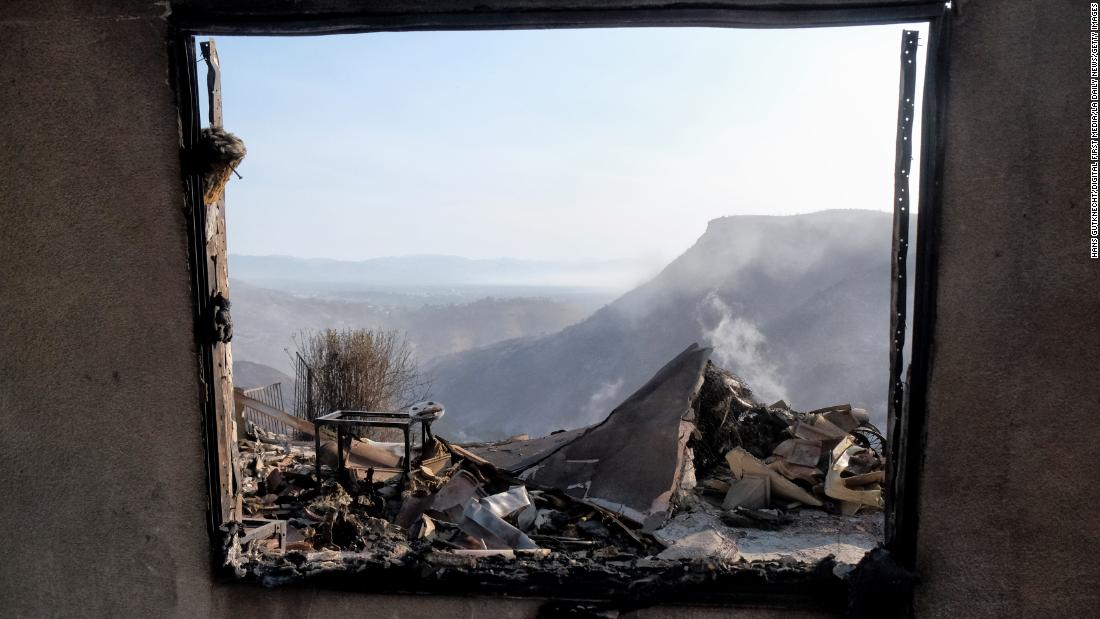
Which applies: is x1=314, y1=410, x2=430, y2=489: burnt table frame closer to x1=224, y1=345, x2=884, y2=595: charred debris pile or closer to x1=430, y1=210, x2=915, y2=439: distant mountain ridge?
x1=224, y1=345, x2=884, y2=595: charred debris pile

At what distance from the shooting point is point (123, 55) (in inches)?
82.0

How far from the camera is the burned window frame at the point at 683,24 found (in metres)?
1.94

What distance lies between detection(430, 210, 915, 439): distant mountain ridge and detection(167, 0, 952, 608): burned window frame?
30943 millimetres

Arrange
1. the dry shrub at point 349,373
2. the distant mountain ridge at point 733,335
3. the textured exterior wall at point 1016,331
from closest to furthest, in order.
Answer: the textured exterior wall at point 1016,331 → the dry shrub at point 349,373 → the distant mountain ridge at point 733,335

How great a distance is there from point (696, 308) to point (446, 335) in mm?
31593

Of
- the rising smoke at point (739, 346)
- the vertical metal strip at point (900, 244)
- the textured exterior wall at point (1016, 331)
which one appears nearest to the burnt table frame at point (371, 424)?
the vertical metal strip at point (900, 244)

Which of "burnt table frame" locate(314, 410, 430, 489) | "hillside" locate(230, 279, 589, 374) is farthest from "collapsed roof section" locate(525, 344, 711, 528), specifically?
"hillside" locate(230, 279, 589, 374)

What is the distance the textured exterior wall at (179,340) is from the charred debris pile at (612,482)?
160 centimetres

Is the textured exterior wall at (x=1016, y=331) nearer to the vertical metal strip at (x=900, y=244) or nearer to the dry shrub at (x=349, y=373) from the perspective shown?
the vertical metal strip at (x=900, y=244)

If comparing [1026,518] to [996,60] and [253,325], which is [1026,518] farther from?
[253,325]

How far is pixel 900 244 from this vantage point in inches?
81.2

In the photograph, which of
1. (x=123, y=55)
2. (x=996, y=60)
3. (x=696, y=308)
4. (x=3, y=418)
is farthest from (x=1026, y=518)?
(x=696, y=308)

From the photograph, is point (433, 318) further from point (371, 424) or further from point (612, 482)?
point (612, 482)

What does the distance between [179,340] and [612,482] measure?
4944 mm
